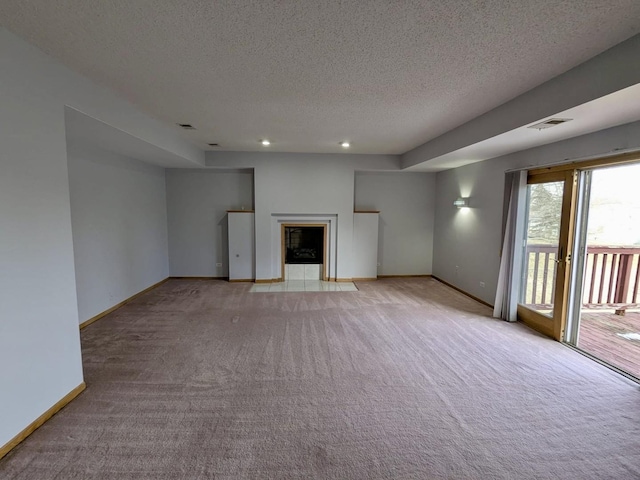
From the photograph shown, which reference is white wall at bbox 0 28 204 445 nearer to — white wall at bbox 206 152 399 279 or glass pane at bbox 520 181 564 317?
white wall at bbox 206 152 399 279

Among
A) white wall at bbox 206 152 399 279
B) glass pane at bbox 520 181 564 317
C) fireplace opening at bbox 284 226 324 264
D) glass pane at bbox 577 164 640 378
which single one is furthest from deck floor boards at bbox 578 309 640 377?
fireplace opening at bbox 284 226 324 264

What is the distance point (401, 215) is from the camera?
6.58m

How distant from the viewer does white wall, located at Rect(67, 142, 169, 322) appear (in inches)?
146

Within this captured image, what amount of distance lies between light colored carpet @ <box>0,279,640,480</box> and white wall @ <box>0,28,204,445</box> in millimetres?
316

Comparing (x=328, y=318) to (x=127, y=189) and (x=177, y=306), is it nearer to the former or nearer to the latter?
(x=177, y=306)

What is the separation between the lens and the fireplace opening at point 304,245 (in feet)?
21.0

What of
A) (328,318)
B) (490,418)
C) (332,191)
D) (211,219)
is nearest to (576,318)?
(490,418)

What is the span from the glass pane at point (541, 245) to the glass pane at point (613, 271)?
33 centimetres

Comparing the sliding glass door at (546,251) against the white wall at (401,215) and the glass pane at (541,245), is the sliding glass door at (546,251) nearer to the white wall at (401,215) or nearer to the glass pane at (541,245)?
the glass pane at (541,245)

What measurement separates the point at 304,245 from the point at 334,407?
14.7ft

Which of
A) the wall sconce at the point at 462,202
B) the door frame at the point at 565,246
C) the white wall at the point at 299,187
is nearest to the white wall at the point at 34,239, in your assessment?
the white wall at the point at 299,187

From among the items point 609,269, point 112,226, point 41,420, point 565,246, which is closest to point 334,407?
point 41,420

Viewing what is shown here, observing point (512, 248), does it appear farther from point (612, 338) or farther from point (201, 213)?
point (201, 213)

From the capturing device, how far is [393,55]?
6.71 feet
